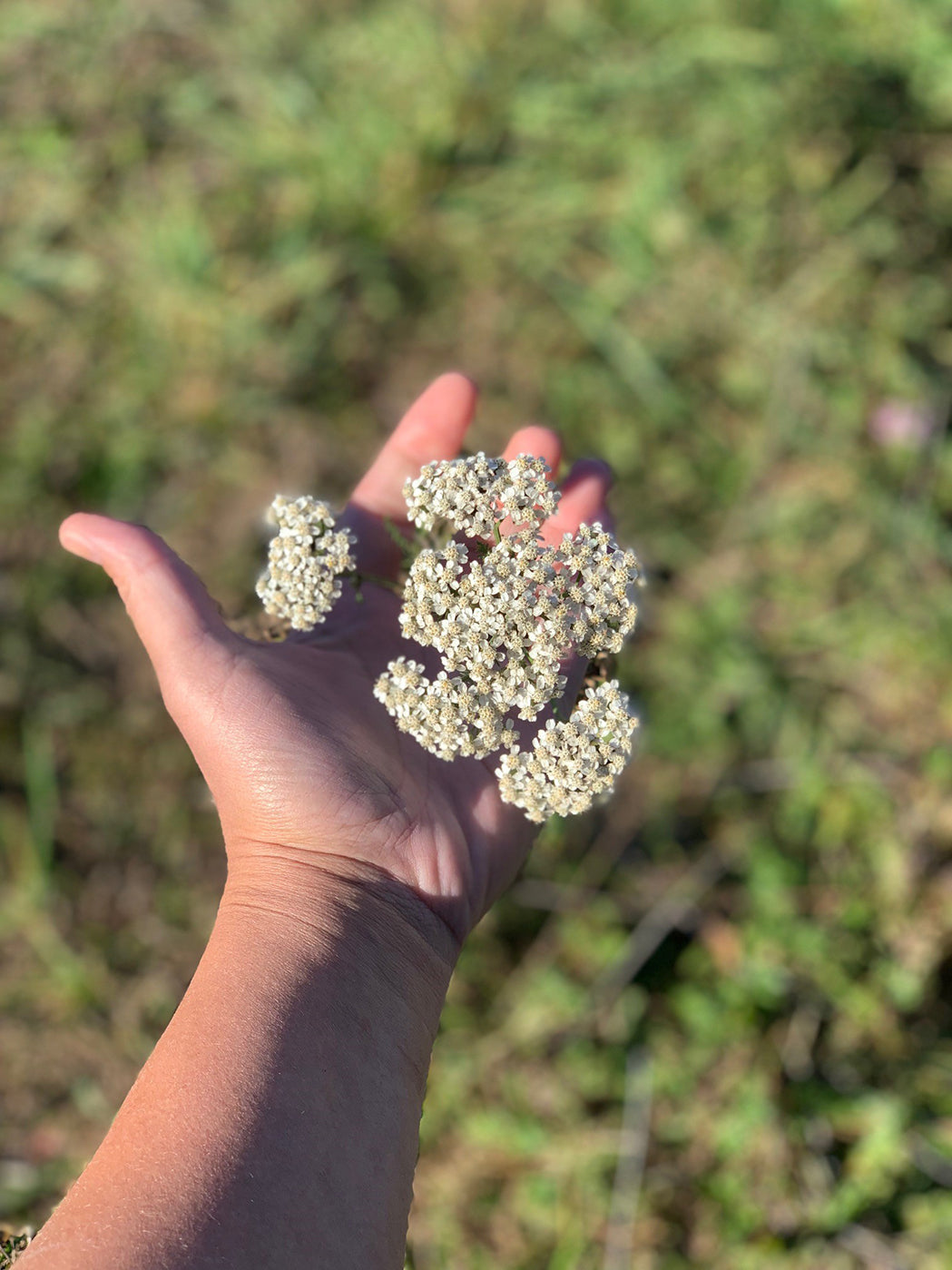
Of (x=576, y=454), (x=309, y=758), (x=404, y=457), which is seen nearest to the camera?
(x=309, y=758)

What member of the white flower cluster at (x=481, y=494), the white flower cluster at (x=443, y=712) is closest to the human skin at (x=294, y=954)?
the white flower cluster at (x=443, y=712)

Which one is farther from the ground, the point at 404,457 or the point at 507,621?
the point at 507,621

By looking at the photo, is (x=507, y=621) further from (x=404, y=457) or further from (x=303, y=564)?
(x=404, y=457)

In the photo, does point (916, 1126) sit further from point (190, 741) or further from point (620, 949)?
point (190, 741)

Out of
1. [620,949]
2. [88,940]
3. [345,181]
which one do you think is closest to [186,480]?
[345,181]

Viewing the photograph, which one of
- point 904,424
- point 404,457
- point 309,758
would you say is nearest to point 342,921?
point 309,758

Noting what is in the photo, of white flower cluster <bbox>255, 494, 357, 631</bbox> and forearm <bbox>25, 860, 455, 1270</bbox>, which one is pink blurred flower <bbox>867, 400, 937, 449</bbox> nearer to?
white flower cluster <bbox>255, 494, 357, 631</bbox>
